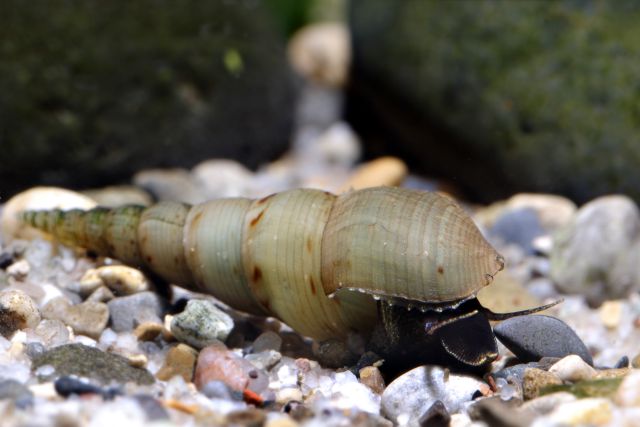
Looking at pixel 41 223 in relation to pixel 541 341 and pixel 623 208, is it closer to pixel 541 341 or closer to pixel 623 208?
pixel 541 341

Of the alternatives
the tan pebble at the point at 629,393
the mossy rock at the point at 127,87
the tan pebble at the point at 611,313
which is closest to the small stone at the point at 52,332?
the mossy rock at the point at 127,87

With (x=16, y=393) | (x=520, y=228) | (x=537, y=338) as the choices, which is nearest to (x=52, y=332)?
(x=16, y=393)

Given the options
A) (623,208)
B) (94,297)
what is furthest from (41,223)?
(623,208)

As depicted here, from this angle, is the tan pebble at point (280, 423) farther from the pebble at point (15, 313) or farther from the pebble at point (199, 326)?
the pebble at point (15, 313)

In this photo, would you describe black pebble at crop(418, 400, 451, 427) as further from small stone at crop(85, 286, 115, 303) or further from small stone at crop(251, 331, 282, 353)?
small stone at crop(85, 286, 115, 303)

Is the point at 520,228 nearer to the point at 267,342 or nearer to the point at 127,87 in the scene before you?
the point at 267,342
